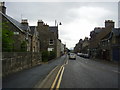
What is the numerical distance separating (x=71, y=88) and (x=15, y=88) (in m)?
2.57

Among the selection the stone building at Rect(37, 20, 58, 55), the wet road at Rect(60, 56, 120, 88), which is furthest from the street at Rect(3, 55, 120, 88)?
the stone building at Rect(37, 20, 58, 55)

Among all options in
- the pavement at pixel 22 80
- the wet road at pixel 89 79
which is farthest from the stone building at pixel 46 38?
the pavement at pixel 22 80

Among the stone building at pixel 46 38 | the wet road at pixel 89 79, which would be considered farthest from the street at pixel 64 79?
the stone building at pixel 46 38

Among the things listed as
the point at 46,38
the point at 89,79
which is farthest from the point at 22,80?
the point at 46,38

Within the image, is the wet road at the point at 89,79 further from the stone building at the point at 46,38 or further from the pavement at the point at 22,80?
the stone building at the point at 46,38

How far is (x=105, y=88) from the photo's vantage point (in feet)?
28.9

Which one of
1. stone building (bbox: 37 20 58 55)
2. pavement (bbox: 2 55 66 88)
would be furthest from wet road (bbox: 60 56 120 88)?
stone building (bbox: 37 20 58 55)

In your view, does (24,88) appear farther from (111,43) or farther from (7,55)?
(111,43)

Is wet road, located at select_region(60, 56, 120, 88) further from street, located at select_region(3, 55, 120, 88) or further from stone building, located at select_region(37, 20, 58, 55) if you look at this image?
stone building, located at select_region(37, 20, 58, 55)

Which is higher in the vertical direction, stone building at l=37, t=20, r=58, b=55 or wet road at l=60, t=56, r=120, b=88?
stone building at l=37, t=20, r=58, b=55

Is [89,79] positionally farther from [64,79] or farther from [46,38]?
[46,38]

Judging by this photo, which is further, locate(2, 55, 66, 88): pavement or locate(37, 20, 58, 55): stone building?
locate(37, 20, 58, 55): stone building

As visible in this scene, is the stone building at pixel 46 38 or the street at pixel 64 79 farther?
the stone building at pixel 46 38

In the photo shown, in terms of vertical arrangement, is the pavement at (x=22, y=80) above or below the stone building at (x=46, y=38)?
below
